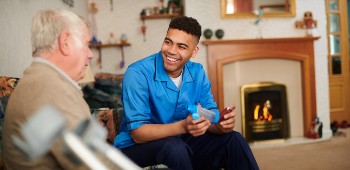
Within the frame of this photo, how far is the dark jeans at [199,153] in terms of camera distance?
1.41 m

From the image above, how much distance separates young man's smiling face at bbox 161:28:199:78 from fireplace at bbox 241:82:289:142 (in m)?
2.33

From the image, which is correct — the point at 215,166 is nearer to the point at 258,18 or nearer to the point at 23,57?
the point at 23,57

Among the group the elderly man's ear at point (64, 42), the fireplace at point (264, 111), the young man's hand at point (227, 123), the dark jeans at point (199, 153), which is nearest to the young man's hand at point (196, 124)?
the dark jeans at point (199, 153)

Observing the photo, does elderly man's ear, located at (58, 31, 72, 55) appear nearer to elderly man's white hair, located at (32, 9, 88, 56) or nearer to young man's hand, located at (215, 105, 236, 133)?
elderly man's white hair, located at (32, 9, 88, 56)

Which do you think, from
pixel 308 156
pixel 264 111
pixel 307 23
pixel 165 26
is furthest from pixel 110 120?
pixel 307 23

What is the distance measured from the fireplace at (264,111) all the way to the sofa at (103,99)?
5.04 feet

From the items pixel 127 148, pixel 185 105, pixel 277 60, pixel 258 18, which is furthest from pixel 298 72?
pixel 127 148

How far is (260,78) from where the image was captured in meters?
4.13

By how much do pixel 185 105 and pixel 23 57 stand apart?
Result: 3.93 ft

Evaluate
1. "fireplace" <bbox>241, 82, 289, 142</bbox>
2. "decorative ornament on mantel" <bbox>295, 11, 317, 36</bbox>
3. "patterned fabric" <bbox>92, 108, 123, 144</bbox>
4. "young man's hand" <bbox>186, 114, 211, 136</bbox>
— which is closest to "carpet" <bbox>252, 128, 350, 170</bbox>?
"fireplace" <bbox>241, 82, 289, 142</bbox>

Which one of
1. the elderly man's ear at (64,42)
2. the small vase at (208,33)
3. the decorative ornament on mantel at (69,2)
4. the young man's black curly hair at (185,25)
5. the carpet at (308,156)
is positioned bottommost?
the carpet at (308,156)

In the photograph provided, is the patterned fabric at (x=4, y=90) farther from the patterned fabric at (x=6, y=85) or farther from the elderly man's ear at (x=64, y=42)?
the elderly man's ear at (x=64, y=42)

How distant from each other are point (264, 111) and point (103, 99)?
2014 mm

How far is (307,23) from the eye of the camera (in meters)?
4.04
